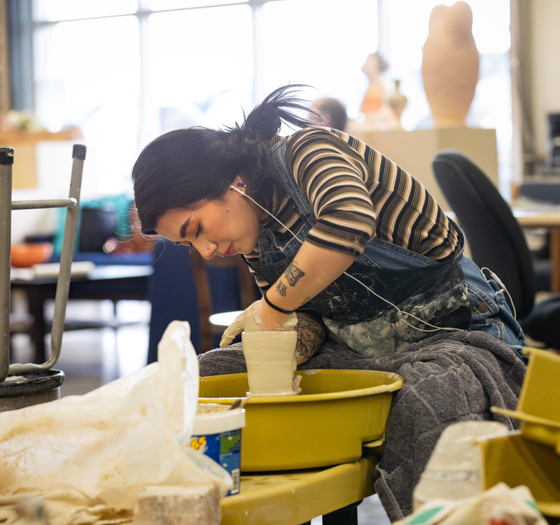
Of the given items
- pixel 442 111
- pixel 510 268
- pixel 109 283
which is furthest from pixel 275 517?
pixel 109 283

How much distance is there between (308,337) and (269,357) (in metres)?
0.22

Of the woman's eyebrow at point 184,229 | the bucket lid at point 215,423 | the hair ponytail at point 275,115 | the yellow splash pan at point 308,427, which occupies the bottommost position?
the yellow splash pan at point 308,427

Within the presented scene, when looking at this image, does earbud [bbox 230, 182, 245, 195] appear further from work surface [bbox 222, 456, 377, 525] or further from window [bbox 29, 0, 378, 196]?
window [bbox 29, 0, 378, 196]

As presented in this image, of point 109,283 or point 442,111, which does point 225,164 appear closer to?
point 442,111

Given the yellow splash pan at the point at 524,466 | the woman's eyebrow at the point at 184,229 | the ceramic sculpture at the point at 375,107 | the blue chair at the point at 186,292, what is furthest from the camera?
the ceramic sculpture at the point at 375,107

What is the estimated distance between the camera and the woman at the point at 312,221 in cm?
112

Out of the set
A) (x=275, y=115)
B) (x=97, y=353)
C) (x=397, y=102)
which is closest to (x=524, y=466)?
(x=275, y=115)

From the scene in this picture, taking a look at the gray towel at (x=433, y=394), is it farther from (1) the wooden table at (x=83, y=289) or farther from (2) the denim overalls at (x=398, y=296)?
(1) the wooden table at (x=83, y=289)

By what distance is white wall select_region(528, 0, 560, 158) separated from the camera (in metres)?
6.44

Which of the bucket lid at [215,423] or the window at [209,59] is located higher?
the window at [209,59]

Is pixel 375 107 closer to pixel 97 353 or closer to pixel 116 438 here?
pixel 97 353

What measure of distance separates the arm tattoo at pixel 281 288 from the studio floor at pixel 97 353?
1.25 m

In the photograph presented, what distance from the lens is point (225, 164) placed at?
3.75ft

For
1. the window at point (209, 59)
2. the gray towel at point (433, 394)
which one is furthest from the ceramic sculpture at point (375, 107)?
the window at point (209, 59)
